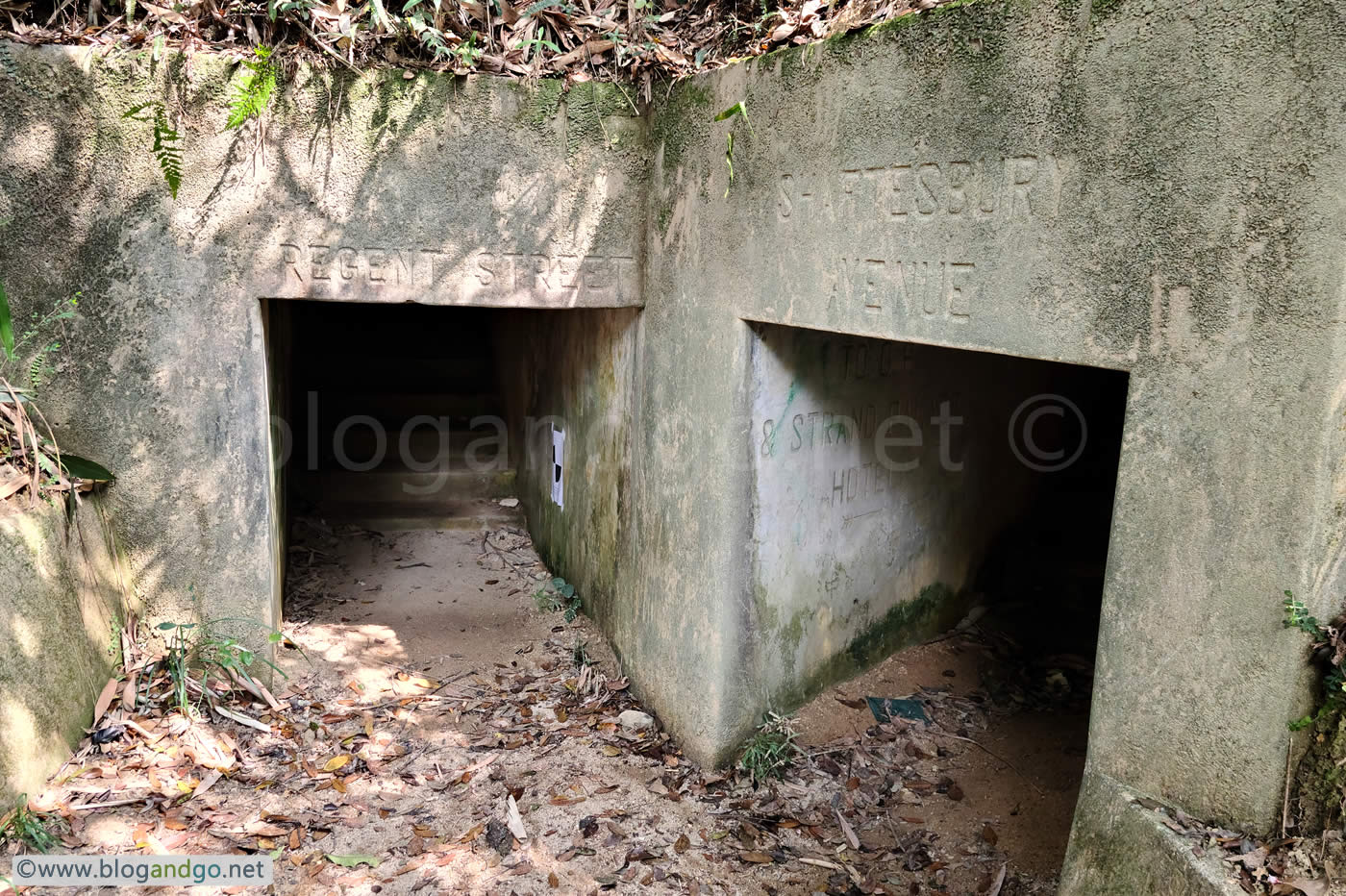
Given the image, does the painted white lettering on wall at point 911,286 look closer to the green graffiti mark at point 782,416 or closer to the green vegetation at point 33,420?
the green graffiti mark at point 782,416

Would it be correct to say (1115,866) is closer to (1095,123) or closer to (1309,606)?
(1309,606)

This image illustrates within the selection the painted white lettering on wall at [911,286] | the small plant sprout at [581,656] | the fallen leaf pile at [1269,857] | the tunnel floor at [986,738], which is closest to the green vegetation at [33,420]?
the small plant sprout at [581,656]

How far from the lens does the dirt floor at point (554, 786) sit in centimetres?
332

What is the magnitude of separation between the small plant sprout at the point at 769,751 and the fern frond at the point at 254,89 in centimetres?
325

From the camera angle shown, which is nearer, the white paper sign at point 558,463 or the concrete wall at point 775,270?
the concrete wall at point 775,270

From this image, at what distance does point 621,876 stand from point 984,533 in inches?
110

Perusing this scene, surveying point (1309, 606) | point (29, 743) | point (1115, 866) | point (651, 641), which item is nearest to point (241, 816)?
point (29, 743)

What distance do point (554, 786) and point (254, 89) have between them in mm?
3048

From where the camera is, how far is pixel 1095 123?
220 cm

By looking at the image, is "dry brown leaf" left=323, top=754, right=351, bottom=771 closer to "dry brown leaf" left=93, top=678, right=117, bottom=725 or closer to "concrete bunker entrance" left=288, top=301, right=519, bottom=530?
"dry brown leaf" left=93, top=678, right=117, bottom=725

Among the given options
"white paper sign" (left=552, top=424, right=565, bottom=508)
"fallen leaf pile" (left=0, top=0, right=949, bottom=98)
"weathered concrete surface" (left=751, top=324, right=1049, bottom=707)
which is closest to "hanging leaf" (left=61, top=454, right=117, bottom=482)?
"fallen leaf pile" (left=0, top=0, right=949, bottom=98)

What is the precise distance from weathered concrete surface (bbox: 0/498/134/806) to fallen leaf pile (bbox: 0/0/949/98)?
191 centimetres

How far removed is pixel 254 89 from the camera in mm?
3564

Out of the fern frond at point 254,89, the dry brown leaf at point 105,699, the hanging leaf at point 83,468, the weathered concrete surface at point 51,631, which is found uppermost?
the fern frond at point 254,89
